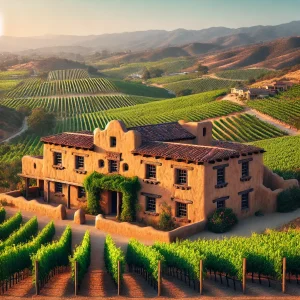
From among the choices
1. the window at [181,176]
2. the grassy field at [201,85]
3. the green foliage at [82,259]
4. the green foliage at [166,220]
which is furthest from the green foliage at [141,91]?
the green foliage at [82,259]

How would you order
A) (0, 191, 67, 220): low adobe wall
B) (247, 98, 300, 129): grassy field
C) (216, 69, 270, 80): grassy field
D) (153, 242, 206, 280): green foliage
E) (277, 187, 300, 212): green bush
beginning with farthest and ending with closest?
(216, 69, 270, 80): grassy field < (247, 98, 300, 129): grassy field < (0, 191, 67, 220): low adobe wall < (277, 187, 300, 212): green bush < (153, 242, 206, 280): green foliage

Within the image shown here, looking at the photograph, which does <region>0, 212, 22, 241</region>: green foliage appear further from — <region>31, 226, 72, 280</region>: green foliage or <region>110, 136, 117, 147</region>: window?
<region>110, 136, 117, 147</region>: window

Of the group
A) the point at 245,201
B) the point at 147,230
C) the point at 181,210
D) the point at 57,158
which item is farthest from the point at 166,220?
the point at 57,158

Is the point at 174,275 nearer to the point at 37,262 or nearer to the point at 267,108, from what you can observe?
the point at 37,262

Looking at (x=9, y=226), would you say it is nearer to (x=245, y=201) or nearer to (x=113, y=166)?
(x=113, y=166)

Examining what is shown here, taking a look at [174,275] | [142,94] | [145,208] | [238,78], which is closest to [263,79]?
[142,94]

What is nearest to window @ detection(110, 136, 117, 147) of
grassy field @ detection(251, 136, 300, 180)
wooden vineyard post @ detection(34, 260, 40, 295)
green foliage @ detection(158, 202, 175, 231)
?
green foliage @ detection(158, 202, 175, 231)

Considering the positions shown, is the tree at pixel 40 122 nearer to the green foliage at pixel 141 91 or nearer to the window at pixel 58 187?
the window at pixel 58 187
